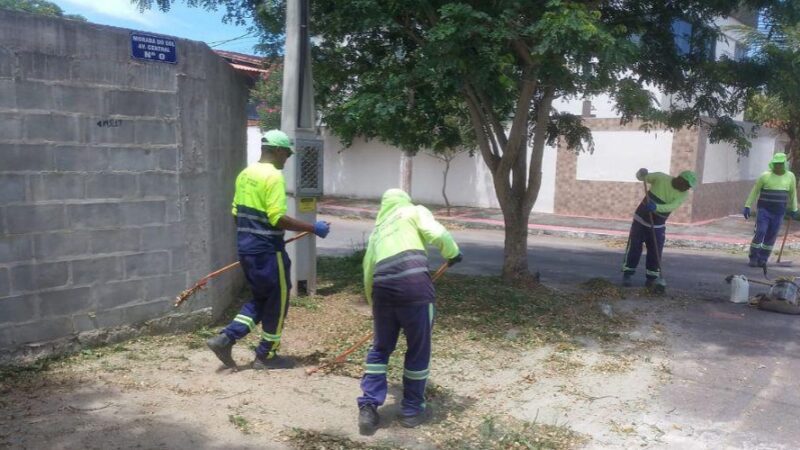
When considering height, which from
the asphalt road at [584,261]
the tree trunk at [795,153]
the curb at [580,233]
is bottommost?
the asphalt road at [584,261]

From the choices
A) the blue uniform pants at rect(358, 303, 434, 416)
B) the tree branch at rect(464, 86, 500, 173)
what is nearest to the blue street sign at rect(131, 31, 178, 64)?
the blue uniform pants at rect(358, 303, 434, 416)

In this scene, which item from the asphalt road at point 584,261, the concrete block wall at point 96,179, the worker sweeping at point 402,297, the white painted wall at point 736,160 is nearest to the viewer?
the worker sweeping at point 402,297

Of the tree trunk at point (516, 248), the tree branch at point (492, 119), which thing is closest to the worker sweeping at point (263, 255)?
the tree branch at point (492, 119)

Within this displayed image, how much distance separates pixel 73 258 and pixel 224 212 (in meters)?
1.77

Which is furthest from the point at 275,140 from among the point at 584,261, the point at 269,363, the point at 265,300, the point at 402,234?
the point at 584,261

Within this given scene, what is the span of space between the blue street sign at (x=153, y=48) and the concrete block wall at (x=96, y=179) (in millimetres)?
63

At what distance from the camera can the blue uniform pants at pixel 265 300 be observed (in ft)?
16.3

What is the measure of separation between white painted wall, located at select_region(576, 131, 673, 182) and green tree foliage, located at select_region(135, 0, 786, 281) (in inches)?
264

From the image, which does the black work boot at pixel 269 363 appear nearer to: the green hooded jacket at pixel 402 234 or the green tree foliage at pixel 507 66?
the green hooded jacket at pixel 402 234

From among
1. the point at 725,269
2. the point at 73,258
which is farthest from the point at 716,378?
the point at 725,269

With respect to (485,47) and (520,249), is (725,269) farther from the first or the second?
(485,47)

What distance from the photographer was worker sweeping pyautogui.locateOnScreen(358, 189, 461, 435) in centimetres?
418

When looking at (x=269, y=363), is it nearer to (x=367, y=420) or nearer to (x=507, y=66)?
(x=367, y=420)

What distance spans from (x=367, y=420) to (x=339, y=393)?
0.67m
